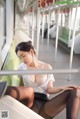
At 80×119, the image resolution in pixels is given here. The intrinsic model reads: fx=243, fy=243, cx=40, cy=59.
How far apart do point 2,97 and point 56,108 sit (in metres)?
0.99

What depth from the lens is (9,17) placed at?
5070 mm

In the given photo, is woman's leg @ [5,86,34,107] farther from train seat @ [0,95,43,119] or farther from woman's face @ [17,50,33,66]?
train seat @ [0,95,43,119]

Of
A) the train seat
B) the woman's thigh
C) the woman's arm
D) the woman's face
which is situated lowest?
the woman's thigh

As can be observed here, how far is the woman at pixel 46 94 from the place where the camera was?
1.94 meters

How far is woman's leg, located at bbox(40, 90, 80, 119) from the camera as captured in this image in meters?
1.93

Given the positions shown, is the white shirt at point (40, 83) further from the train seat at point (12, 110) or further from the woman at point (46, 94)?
the train seat at point (12, 110)

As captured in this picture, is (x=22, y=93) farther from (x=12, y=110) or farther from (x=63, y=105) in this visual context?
(x=12, y=110)

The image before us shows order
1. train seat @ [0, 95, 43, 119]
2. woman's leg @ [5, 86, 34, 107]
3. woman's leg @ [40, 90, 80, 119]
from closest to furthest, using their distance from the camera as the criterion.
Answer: train seat @ [0, 95, 43, 119] < woman's leg @ [5, 86, 34, 107] < woman's leg @ [40, 90, 80, 119]

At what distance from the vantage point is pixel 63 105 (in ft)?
6.74

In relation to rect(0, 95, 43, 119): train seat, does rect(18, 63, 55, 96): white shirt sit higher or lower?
lower

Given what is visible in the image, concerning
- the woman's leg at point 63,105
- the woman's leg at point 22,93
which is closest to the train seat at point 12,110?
the woman's leg at point 22,93

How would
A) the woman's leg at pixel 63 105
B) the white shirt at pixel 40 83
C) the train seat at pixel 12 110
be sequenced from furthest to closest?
the white shirt at pixel 40 83 < the woman's leg at pixel 63 105 < the train seat at pixel 12 110

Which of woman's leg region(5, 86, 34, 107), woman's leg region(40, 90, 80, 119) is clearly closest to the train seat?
woman's leg region(5, 86, 34, 107)

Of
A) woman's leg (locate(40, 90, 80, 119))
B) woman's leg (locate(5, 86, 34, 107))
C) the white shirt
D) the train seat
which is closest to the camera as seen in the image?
the train seat
